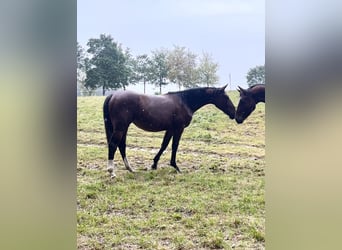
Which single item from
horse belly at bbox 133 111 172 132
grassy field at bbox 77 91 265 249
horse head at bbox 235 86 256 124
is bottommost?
grassy field at bbox 77 91 265 249

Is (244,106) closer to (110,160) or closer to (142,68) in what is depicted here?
(142,68)

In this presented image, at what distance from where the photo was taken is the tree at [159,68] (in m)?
1.94

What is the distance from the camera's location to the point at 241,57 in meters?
1.88

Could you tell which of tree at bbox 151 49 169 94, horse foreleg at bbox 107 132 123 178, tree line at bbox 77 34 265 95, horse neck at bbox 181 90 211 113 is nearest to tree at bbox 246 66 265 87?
tree line at bbox 77 34 265 95

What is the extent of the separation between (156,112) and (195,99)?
220 millimetres

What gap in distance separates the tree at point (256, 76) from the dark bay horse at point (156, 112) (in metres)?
0.15

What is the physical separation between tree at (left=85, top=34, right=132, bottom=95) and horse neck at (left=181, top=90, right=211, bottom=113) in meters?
0.32

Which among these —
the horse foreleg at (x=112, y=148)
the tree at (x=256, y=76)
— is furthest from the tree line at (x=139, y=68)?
the horse foreleg at (x=112, y=148)

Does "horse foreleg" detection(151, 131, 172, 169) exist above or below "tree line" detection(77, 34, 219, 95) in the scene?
below

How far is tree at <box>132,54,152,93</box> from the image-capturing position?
195 cm

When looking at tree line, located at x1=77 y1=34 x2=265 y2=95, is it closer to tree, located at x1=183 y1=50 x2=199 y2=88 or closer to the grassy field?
tree, located at x1=183 y1=50 x2=199 y2=88
